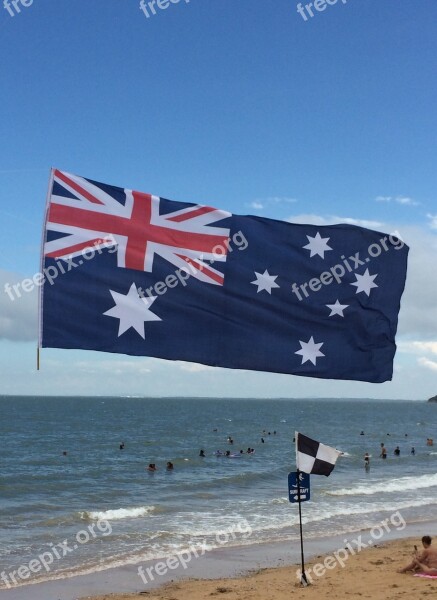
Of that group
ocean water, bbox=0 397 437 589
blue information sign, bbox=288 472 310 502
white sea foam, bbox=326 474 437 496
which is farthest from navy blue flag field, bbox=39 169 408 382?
white sea foam, bbox=326 474 437 496

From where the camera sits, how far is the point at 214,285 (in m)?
7.41

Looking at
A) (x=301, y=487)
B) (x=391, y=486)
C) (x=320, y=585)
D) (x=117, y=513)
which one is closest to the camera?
(x=301, y=487)

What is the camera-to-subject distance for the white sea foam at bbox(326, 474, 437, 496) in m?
37.5

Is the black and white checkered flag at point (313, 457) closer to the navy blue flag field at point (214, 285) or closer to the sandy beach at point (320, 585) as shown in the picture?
the navy blue flag field at point (214, 285)

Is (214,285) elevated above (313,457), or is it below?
above

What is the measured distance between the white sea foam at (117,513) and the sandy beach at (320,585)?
10991mm

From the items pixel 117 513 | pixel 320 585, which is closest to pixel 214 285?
pixel 320 585

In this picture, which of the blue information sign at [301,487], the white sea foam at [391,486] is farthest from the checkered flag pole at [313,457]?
the white sea foam at [391,486]

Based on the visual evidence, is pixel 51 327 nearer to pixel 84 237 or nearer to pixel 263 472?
pixel 84 237

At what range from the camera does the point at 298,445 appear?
38.2 feet

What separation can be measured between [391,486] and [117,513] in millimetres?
18558

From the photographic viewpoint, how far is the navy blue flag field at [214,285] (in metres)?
6.88

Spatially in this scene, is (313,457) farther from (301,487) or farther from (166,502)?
(166,502)

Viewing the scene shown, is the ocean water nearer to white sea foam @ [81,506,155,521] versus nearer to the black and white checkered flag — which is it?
white sea foam @ [81,506,155,521]
